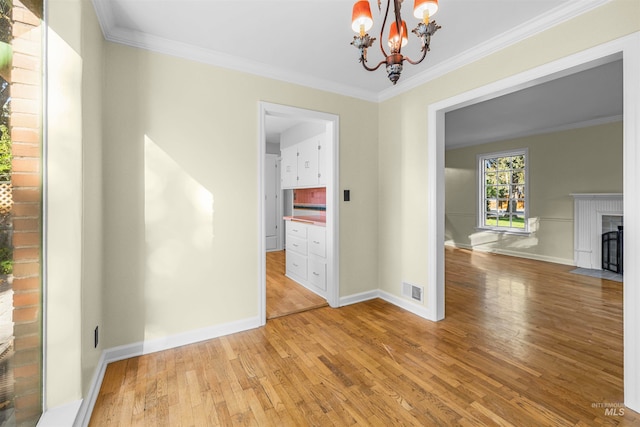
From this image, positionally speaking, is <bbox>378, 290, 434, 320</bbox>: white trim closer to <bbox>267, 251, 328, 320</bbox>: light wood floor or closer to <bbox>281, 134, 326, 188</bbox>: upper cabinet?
<bbox>267, 251, 328, 320</bbox>: light wood floor

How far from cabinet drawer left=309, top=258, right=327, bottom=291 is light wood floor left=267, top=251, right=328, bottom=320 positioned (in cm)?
14

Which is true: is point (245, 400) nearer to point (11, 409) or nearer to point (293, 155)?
point (11, 409)

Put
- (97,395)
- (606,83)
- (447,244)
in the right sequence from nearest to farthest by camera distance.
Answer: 1. (97,395)
2. (606,83)
3. (447,244)

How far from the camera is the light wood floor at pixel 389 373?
5.39ft

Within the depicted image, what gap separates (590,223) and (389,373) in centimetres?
532

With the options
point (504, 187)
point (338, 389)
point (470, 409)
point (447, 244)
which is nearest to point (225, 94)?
point (338, 389)

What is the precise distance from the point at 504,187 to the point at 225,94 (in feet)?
20.9

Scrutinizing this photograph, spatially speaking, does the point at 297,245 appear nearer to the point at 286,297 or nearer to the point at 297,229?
the point at 297,229

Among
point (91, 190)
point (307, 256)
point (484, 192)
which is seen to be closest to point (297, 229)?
point (307, 256)

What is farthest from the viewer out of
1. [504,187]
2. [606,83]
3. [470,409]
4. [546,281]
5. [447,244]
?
[447,244]

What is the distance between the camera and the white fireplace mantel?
4859 millimetres

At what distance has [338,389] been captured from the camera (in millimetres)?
1872

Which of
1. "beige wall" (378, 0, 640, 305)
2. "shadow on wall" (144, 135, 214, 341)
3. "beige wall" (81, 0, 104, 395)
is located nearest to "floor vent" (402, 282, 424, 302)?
"beige wall" (378, 0, 640, 305)

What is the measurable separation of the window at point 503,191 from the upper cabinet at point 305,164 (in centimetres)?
473
